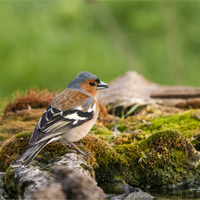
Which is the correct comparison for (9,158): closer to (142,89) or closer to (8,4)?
(142,89)

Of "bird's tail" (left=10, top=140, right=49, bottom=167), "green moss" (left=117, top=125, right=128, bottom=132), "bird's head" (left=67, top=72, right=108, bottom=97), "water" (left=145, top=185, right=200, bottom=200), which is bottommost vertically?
"water" (left=145, top=185, right=200, bottom=200)

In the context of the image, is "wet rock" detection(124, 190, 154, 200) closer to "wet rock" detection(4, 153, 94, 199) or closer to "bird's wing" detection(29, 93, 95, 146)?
"wet rock" detection(4, 153, 94, 199)

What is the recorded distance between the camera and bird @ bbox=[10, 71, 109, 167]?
14.9 ft

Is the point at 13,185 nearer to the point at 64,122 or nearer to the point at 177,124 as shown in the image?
the point at 64,122

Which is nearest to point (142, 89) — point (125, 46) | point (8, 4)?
point (125, 46)

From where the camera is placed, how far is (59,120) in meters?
4.91

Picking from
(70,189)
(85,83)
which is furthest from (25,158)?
(85,83)

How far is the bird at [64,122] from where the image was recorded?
4531 mm

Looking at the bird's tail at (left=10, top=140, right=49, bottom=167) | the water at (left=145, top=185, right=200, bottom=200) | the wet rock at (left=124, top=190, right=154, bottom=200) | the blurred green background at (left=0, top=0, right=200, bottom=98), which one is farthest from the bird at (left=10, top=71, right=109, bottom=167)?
the blurred green background at (left=0, top=0, right=200, bottom=98)

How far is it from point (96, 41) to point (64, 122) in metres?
11.4

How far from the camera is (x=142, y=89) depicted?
10.9 metres

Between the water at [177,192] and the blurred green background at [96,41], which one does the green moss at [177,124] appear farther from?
the blurred green background at [96,41]

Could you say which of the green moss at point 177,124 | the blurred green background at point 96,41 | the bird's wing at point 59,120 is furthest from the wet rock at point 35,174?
the blurred green background at point 96,41

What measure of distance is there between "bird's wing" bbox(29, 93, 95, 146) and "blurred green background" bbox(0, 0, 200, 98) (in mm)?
8063
